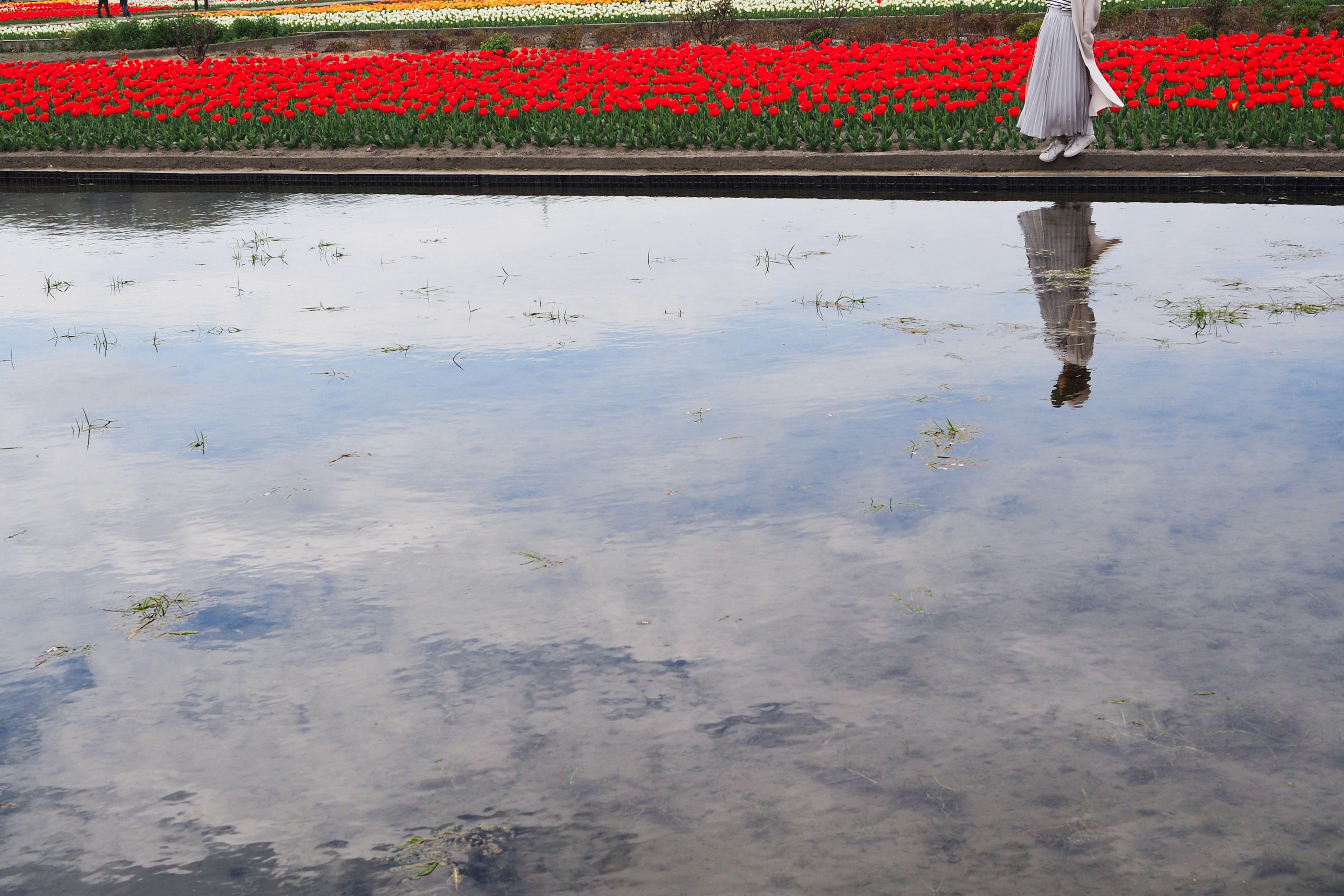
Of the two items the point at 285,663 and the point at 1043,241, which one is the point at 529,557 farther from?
the point at 1043,241

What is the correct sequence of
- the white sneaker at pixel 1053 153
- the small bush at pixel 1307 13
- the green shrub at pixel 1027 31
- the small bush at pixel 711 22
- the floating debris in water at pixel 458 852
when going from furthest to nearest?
1. the small bush at pixel 711 22
2. the green shrub at pixel 1027 31
3. the small bush at pixel 1307 13
4. the white sneaker at pixel 1053 153
5. the floating debris in water at pixel 458 852

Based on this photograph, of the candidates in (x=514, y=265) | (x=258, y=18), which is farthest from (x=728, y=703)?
(x=258, y=18)

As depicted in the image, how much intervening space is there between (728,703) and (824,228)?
768 centimetres

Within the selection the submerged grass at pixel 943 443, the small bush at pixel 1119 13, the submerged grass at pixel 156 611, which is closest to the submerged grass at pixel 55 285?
the submerged grass at pixel 156 611

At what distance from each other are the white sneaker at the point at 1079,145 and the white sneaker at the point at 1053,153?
0.20ft

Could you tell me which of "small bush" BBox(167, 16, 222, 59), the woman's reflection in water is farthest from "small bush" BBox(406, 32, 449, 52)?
the woman's reflection in water

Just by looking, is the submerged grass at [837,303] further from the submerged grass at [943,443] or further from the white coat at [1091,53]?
the white coat at [1091,53]

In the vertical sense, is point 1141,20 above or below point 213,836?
above

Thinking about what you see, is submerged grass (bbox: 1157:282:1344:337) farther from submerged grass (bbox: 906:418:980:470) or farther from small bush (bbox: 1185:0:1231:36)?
small bush (bbox: 1185:0:1231:36)

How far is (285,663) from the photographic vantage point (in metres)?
4.14

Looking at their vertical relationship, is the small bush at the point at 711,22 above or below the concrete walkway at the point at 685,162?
above

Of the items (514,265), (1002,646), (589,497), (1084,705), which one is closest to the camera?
(1084,705)

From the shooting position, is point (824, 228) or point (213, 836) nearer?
point (213, 836)

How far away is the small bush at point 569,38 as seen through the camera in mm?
29719
